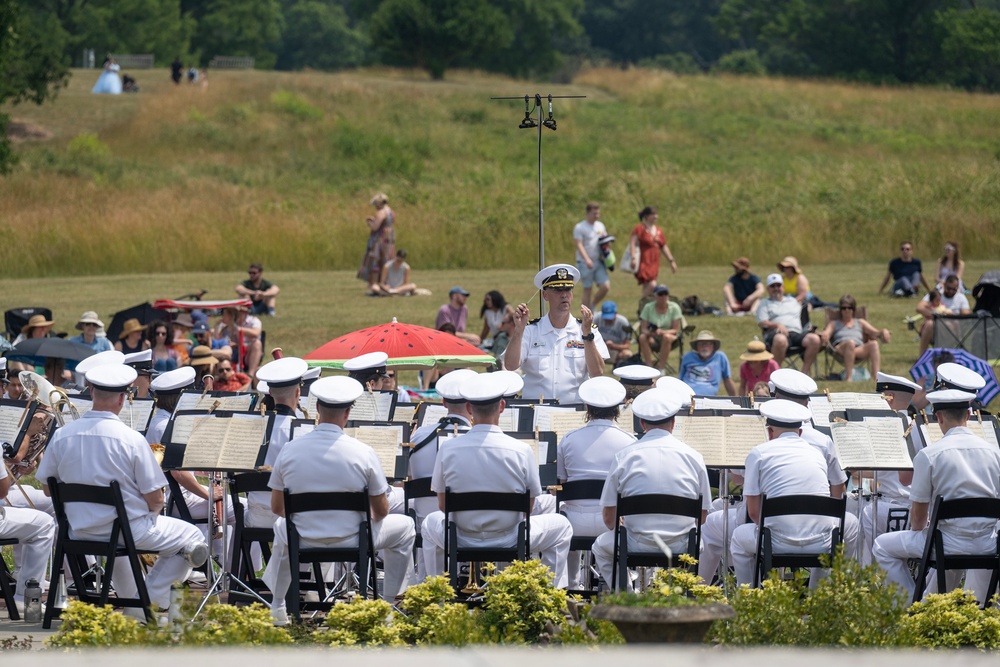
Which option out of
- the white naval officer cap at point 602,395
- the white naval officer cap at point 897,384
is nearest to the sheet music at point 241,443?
the white naval officer cap at point 602,395

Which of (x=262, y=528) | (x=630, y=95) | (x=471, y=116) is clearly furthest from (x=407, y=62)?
(x=262, y=528)

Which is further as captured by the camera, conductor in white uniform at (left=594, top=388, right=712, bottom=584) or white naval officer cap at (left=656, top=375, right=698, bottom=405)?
white naval officer cap at (left=656, top=375, right=698, bottom=405)

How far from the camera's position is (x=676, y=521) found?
8.62 m

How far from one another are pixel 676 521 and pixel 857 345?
10593 millimetres

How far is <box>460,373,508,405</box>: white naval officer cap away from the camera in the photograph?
8594 millimetres

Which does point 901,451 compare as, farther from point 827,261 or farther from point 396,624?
point 827,261

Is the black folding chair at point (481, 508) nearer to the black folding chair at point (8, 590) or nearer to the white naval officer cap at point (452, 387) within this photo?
the white naval officer cap at point (452, 387)

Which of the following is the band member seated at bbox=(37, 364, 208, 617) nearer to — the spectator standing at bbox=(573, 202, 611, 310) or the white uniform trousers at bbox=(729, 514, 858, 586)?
the white uniform trousers at bbox=(729, 514, 858, 586)

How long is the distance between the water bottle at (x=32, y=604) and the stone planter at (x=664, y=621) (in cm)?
431

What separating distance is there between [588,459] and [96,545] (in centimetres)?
306

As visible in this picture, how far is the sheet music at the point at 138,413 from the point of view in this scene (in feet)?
35.2

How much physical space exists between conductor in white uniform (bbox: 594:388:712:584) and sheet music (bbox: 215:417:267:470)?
209 cm

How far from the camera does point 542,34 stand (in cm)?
8869

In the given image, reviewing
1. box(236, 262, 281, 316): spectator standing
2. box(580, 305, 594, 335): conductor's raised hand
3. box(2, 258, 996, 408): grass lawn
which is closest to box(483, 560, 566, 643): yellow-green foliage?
box(580, 305, 594, 335): conductor's raised hand
